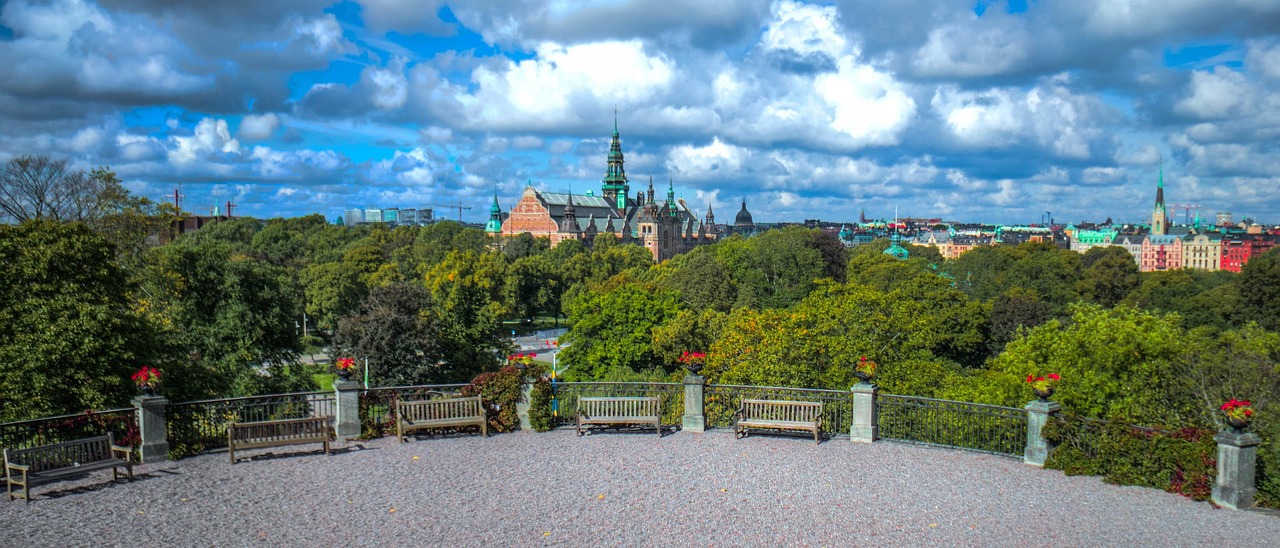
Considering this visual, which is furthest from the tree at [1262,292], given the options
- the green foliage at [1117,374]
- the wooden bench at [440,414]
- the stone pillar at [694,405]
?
the wooden bench at [440,414]

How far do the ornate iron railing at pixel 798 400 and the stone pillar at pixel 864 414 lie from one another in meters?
0.42

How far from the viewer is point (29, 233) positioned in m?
20.1

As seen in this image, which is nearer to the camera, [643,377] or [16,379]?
[16,379]

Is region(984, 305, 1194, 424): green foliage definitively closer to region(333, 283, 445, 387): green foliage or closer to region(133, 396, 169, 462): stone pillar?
region(133, 396, 169, 462): stone pillar

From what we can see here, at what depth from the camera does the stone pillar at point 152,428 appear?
13.2 meters

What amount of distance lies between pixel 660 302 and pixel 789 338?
15546 millimetres

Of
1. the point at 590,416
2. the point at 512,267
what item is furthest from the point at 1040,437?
the point at 512,267

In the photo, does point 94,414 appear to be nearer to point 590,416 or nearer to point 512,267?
point 590,416

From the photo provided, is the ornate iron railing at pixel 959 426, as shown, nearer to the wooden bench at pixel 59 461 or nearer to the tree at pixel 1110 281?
the wooden bench at pixel 59 461

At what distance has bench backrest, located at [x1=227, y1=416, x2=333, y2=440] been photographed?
1373 centimetres

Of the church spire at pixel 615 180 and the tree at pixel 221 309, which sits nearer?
the tree at pixel 221 309

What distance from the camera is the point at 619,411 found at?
15633 millimetres

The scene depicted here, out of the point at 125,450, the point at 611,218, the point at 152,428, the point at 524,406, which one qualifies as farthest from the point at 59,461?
the point at 611,218

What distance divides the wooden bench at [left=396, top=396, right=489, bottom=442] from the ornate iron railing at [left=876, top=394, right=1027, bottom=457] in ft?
24.7
